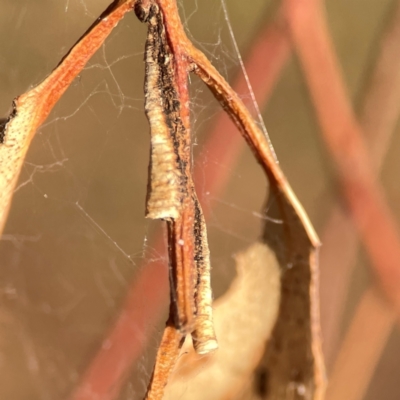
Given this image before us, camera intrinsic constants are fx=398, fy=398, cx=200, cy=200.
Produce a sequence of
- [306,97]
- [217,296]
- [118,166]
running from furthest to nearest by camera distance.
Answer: [306,97] → [118,166] → [217,296]

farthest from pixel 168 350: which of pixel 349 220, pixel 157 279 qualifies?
pixel 349 220

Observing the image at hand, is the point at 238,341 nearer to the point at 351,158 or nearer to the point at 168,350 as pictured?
the point at 168,350

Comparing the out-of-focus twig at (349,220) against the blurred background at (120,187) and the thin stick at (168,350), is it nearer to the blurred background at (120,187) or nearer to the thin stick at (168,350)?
the blurred background at (120,187)

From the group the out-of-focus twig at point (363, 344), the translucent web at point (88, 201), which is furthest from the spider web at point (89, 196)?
the out-of-focus twig at point (363, 344)

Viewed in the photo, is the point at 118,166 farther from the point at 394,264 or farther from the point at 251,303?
the point at 394,264

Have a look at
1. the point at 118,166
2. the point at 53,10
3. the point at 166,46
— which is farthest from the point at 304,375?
the point at 53,10

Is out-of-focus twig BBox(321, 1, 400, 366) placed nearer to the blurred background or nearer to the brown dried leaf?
the blurred background

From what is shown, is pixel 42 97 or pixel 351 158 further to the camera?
pixel 351 158
